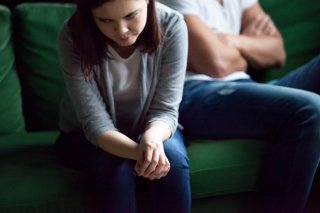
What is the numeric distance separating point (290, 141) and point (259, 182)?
15cm

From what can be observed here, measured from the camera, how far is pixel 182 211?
134 cm

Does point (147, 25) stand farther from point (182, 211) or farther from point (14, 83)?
point (14, 83)

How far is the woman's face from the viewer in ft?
3.95

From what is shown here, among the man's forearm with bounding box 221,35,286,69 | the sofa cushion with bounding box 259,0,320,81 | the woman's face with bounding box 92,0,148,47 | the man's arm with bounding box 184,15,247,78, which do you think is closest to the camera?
the woman's face with bounding box 92,0,148,47

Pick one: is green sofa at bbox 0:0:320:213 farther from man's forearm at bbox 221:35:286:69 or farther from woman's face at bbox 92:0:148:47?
woman's face at bbox 92:0:148:47

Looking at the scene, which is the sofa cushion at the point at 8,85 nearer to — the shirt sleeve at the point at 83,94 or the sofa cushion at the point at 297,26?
the shirt sleeve at the point at 83,94

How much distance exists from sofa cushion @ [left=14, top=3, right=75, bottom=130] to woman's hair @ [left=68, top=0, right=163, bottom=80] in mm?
466

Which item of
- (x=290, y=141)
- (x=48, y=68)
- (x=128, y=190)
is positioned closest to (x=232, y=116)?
(x=290, y=141)

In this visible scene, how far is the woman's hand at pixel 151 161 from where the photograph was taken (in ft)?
4.10

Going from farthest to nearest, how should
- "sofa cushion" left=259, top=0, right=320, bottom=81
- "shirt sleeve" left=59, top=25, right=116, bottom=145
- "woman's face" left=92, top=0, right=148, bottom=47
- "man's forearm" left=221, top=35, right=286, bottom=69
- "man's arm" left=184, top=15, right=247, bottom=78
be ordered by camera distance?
"sofa cushion" left=259, top=0, right=320, bottom=81
"man's forearm" left=221, top=35, right=286, bottom=69
"man's arm" left=184, top=15, right=247, bottom=78
"shirt sleeve" left=59, top=25, right=116, bottom=145
"woman's face" left=92, top=0, right=148, bottom=47

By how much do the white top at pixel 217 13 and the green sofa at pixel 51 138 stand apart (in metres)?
0.21

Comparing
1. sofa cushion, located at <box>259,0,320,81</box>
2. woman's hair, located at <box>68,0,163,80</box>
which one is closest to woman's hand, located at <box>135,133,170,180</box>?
woman's hair, located at <box>68,0,163,80</box>

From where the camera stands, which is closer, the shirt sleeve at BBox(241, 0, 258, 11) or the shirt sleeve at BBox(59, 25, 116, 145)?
the shirt sleeve at BBox(59, 25, 116, 145)

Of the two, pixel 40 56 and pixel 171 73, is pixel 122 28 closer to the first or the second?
pixel 171 73
